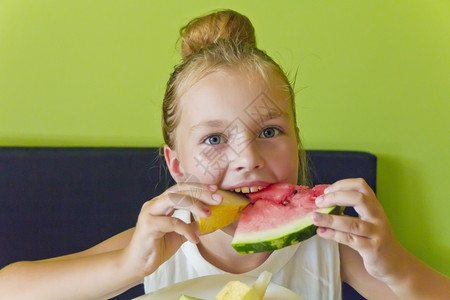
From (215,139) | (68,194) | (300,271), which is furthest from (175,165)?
(68,194)

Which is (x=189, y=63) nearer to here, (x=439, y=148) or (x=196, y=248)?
(x=196, y=248)

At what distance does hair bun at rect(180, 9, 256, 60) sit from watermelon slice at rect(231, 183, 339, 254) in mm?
414

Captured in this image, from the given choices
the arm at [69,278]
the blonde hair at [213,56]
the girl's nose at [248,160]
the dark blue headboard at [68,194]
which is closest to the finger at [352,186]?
the girl's nose at [248,160]

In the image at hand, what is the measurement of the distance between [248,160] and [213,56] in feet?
0.90

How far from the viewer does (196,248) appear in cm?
108

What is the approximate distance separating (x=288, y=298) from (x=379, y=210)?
206 millimetres

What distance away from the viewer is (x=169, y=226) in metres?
0.78

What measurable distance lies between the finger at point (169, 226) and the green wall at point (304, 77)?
91 centimetres

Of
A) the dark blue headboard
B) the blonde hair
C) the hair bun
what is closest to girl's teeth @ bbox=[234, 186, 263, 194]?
the blonde hair

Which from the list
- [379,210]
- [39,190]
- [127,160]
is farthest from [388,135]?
[39,190]

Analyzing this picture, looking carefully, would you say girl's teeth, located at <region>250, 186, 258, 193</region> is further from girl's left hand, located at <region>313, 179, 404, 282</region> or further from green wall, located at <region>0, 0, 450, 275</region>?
green wall, located at <region>0, 0, 450, 275</region>

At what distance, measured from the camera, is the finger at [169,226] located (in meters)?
0.78

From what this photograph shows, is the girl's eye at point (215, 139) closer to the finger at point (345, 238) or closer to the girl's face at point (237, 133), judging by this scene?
the girl's face at point (237, 133)

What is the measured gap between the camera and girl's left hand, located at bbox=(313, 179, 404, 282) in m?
0.70
